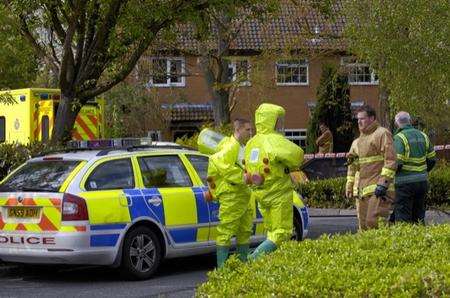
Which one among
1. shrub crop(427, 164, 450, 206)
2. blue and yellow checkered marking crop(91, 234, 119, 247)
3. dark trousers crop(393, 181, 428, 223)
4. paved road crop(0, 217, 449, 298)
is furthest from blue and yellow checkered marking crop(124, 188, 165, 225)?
shrub crop(427, 164, 450, 206)

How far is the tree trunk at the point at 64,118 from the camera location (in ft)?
44.3

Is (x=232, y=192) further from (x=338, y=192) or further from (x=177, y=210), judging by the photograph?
(x=338, y=192)

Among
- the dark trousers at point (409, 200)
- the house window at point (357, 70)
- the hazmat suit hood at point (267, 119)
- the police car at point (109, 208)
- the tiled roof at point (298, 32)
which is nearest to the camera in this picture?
the hazmat suit hood at point (267, 119)

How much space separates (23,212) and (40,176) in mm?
479

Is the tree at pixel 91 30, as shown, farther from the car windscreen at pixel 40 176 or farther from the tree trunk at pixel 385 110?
the tree trunk at pixel 385 110

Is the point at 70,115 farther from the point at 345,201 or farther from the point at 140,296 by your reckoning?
the point at 345,201

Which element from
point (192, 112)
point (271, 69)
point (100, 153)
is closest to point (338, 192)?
point (271, 69)

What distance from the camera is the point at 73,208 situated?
30.9 feet

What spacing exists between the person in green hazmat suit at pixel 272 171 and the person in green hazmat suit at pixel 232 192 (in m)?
0.44

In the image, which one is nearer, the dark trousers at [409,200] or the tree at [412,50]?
the dark trousers at [409,200]

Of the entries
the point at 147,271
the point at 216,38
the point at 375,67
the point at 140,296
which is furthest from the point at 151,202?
the point at 216,38

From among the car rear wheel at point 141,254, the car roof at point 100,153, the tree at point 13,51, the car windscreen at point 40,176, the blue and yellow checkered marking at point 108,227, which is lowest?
the car rear wheel at point 141,254

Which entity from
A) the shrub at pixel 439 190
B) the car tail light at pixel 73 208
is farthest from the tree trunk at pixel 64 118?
the shrub at pixel 439 190

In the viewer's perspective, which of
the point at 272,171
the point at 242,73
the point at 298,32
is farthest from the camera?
the point at 298,32
